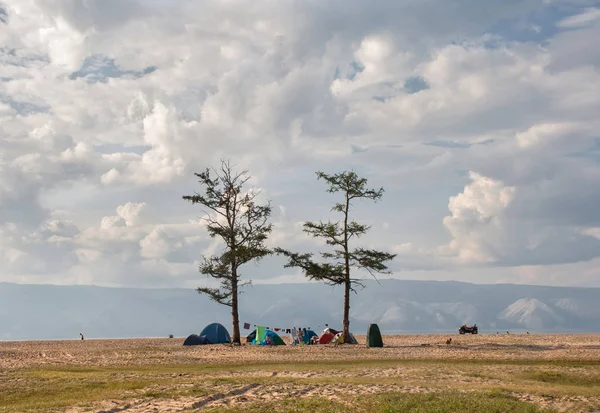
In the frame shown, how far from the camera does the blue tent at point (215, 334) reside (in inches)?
2586

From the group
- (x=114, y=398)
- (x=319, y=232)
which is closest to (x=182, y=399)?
(x=114, y=398)

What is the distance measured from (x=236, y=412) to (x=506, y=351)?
31.0 metres

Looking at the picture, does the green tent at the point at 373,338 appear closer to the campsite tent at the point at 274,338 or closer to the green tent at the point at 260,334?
the campsite tent at the point at 274,338

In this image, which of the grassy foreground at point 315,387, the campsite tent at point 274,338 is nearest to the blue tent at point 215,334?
the campsite tent at point 274,338

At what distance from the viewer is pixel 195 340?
2520 inches

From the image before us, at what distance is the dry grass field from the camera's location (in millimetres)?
24094

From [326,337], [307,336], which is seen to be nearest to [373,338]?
[326,337]

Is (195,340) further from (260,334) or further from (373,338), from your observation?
(373,338)

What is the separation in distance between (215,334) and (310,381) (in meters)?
36.9

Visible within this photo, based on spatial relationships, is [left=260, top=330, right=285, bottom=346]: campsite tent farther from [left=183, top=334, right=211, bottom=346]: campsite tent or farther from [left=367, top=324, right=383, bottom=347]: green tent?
[left=367, top=324, right=383, bottom=347]: green tent

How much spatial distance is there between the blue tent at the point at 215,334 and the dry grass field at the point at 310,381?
606 inches

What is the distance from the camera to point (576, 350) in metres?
47.5

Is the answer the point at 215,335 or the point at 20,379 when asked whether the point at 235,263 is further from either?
the point at 20,379

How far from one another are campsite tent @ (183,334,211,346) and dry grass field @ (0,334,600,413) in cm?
1235
